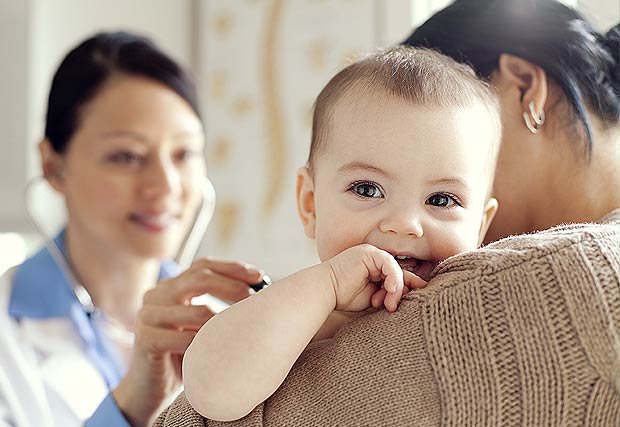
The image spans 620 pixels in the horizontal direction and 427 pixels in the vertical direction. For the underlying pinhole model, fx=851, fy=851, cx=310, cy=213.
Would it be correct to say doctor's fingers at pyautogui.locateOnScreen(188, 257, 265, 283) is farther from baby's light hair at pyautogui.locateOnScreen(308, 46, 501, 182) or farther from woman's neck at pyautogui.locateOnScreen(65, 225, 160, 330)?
woman's neck at pyautogui.locateOnScreen(65, 225, 160, 330)

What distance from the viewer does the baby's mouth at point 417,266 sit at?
796 mm

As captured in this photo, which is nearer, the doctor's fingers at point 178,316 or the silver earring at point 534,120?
the silver earring at point 534,120

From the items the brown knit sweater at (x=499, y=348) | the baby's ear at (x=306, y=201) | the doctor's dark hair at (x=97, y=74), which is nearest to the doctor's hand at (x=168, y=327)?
the baby's ear at (x=306, y=201)

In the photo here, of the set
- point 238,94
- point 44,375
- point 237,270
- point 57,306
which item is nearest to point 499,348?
point 237,270

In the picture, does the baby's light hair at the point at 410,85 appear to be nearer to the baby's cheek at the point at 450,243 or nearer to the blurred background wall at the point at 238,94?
the baby's cheek at the point at 450,243

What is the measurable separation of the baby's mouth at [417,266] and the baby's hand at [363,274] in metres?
0.05

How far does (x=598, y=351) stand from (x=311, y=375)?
23 centimetres

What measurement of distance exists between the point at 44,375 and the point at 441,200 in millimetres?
1068

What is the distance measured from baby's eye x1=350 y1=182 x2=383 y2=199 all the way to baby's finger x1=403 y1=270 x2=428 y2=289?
0.09m

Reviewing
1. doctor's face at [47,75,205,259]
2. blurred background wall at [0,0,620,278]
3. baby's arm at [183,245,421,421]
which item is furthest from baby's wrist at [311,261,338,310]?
blurred background wall at [0,0,620,278]

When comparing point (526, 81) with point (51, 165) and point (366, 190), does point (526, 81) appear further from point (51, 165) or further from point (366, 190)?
point (51, 165)

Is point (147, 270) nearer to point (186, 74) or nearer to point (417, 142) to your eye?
point (186, 74)

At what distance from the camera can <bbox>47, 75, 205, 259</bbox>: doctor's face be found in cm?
188

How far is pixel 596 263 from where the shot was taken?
639 millimetres
